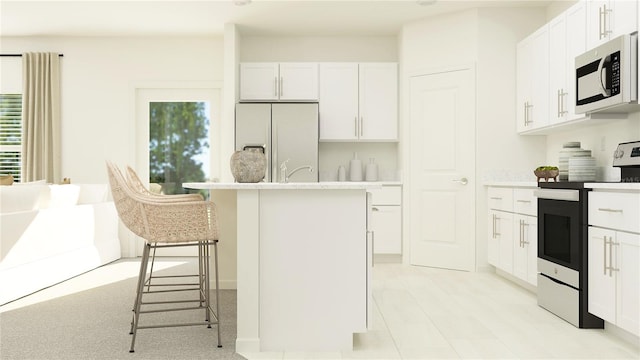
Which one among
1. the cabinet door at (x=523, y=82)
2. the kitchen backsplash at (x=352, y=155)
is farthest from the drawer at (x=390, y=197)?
the cabinet door at (x=523, y=82)

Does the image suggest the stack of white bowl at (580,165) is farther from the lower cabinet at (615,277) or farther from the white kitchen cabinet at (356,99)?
the white kitchen cabinet at (356,99)

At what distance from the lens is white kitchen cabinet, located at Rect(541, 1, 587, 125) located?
4.03m

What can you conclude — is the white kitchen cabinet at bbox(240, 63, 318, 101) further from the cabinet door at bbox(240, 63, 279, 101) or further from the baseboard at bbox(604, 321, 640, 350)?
the baseboard at bbox(604, 321, 640, 350)

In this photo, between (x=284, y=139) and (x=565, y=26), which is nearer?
(x=565, y=26)

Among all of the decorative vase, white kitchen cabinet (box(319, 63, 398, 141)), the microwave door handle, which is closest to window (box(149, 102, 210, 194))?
white kitchen cabinet (box(319, 63, 398, 141))

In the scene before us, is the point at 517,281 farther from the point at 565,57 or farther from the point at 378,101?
the point at 378,101

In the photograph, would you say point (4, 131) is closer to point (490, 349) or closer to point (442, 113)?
point (442, 113)

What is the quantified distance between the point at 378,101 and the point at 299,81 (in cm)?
95

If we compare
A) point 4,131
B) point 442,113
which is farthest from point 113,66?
point 442,113

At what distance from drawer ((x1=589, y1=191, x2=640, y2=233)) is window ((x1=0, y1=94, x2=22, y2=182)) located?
655 cm

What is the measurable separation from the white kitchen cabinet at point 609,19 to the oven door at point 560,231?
1156 mm

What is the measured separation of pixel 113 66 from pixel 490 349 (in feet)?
18.9

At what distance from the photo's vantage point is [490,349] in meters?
2.86

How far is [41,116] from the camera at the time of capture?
22.0 ft
